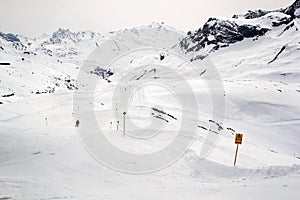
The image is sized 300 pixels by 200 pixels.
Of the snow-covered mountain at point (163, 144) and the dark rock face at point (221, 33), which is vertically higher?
the dark rock face at point (221, 33)

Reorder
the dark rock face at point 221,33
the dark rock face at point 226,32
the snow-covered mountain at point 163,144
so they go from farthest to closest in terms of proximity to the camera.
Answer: the dark rock face at point 221,33
the dark rock face at point 226,32
the snow-covered mountain at point 163,144

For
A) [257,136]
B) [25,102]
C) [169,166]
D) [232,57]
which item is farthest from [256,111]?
[232,57]

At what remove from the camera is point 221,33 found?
163 meters

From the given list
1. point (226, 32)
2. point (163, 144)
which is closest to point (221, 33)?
point (226, 32)

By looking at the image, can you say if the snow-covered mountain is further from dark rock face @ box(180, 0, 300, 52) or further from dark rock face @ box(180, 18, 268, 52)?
dark rock face @ box(180, 18, 268, 52)

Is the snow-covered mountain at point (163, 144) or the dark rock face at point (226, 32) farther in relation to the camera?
the dark rock face at point (226, 32)

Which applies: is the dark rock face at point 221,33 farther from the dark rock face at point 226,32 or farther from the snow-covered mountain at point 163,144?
the snow-covered mountain at point 163,144

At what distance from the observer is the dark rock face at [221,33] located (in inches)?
6029

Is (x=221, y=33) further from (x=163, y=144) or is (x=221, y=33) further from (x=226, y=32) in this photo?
(x=163, y=144)

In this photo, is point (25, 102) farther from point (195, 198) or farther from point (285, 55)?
point (285, 55)

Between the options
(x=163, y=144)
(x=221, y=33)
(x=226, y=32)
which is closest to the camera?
(x=163, y=144)

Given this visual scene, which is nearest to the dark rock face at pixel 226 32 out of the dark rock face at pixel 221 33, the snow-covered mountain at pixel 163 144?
the dark rock face at pixel 221 33

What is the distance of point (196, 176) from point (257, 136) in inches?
1254

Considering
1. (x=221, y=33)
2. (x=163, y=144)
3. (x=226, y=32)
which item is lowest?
(x=163, y=144)
